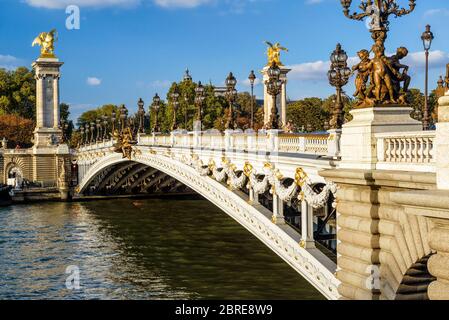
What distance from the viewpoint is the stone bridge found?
9781mm

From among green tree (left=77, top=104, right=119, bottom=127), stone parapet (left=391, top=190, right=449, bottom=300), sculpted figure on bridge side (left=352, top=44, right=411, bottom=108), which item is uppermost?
green tree (left=77, top=104, right=119, bottom=127)

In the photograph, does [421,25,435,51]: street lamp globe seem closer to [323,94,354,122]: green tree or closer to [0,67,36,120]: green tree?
[323,94,354,122]: green tree

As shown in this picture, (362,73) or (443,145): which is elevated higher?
(362,73)

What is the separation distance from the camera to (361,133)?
527 inches

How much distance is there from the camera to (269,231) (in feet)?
70.1

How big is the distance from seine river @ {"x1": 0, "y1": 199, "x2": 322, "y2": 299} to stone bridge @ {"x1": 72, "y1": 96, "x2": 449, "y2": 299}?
275cm

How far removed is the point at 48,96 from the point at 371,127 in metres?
68.7

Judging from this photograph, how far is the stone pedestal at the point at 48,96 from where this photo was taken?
7725 cm

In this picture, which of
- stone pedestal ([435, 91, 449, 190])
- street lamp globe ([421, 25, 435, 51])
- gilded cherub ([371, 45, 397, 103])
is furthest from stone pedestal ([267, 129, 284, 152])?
stone pedestal ([435, 91, 449, 190])

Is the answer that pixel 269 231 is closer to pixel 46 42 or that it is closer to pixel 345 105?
pixel 345 105

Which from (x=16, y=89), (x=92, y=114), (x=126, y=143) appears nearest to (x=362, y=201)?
(x=126, y=143)

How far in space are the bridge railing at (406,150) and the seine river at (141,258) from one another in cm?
1095

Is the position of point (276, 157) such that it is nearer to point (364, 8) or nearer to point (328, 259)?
point (328, 259)
